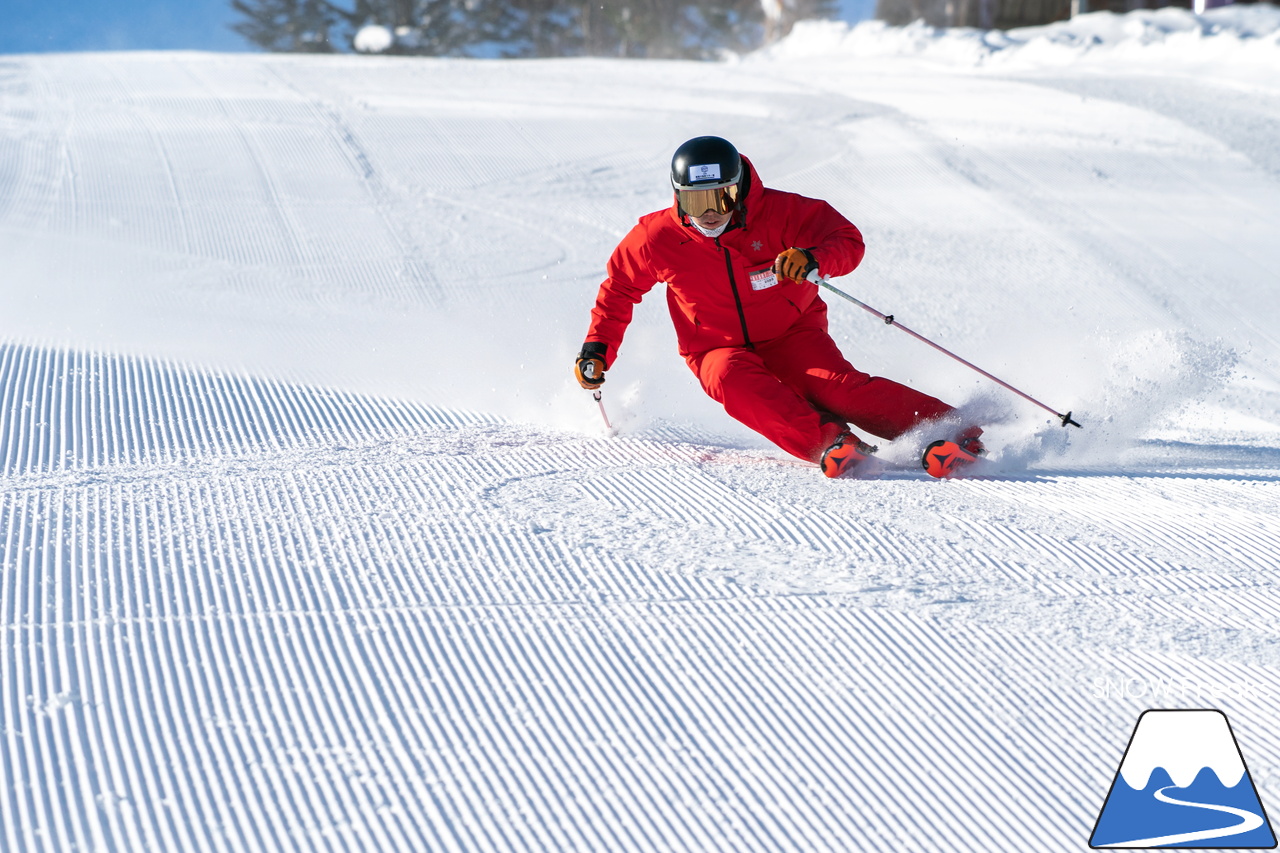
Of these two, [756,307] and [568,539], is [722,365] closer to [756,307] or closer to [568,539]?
[756,307]

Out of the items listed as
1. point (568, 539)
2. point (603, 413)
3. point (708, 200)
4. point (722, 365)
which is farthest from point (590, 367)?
point (568, 539)

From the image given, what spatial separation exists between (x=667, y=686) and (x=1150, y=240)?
5718 mm

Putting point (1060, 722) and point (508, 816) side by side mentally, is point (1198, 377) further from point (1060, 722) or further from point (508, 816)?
point (508, 816)

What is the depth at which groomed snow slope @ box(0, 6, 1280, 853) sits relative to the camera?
167 cm

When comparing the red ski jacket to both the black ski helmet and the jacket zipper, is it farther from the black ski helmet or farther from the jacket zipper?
the black ski helmet

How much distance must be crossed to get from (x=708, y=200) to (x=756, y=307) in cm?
44

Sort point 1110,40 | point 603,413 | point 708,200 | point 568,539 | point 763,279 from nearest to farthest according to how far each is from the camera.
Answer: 1. point 568,539
2. point 708,200
3. point 763,279
4. point 603,413
5. point 1110,40

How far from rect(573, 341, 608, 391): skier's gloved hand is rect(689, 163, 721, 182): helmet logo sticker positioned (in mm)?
703

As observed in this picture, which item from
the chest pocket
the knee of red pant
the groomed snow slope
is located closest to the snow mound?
the groomed snow slope

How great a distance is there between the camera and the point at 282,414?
12.2 feet

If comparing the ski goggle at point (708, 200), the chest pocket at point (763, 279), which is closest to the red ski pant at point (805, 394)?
the chest pocket at point (763, 279)

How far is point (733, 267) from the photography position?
350 cm

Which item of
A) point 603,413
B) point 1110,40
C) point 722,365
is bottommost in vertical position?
point 603,413

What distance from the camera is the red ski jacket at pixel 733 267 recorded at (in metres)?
3.43
